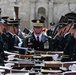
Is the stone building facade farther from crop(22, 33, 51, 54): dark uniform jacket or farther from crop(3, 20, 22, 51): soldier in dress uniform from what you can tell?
crop(22, 33, 51, 54): dark uniform jacket

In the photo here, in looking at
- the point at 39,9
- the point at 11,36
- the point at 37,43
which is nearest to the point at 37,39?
the point at 37,43

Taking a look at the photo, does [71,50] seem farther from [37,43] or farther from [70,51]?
[37,43]

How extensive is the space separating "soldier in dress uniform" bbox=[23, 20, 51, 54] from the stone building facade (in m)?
15.9

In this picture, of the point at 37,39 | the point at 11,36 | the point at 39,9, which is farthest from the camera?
the point at 39,9

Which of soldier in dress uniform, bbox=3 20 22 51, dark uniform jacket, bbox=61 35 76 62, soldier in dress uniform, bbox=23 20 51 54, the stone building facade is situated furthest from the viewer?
the stone building facade

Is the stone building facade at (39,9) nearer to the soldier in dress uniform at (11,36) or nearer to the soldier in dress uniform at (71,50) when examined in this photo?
the soldier in dress uniform at (11,36)

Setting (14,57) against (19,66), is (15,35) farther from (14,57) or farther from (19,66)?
(19,66)

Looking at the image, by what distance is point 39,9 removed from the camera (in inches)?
1192

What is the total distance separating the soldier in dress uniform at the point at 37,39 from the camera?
13.8 meters

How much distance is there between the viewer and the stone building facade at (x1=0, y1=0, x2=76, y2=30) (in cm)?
2998

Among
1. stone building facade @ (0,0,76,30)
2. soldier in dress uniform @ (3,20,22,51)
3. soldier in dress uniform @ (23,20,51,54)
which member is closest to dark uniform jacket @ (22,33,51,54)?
soldier in dress uniform @ (23,20,51,54)

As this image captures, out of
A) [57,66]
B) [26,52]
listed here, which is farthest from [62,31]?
[57,66]

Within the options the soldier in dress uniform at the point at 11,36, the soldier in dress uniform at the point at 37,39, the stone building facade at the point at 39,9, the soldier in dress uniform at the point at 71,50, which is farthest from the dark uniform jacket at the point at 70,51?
the stone building facade at the point at 39,9

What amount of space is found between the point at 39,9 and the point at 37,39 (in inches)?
652
